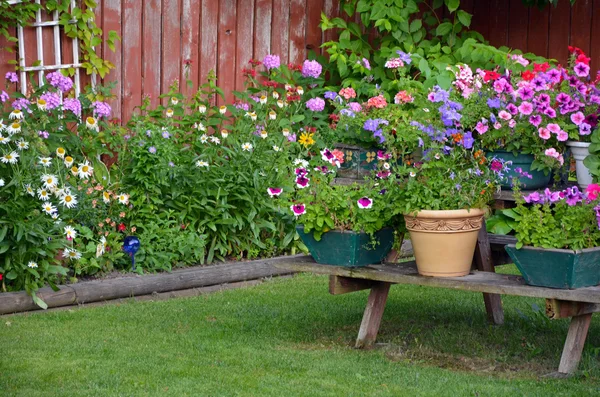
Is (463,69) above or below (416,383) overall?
above

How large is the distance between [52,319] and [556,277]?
2.79 metres

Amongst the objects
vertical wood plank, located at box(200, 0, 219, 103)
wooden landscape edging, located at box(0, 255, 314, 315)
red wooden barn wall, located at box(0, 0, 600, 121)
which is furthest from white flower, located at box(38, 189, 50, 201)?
vertical wood plank, located at box(200, 0, 219, 103)

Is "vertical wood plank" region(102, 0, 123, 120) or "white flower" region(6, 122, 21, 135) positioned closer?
"white flower" region(6, 122, 21, 135)

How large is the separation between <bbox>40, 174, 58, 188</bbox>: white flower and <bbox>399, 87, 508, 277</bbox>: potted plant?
223 cm

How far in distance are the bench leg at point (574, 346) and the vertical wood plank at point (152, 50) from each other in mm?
3928

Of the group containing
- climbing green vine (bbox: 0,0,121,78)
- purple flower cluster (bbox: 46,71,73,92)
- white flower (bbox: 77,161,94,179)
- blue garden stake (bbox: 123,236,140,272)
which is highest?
climbing green vine (bbox: 0,0,121,78)

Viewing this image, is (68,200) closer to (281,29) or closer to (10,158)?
(10,158)

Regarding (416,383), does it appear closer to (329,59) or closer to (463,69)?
(463,69)

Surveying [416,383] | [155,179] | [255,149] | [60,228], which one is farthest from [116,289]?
[416,383]

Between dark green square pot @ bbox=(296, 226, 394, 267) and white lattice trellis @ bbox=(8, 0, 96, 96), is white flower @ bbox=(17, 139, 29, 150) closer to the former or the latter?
white lattice trellis @ bbox=(8, 0, 96, 96)

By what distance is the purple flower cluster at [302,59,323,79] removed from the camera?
7750 mm

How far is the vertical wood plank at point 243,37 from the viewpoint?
759cm

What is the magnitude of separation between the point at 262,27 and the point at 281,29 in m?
0.21

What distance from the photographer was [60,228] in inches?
221
